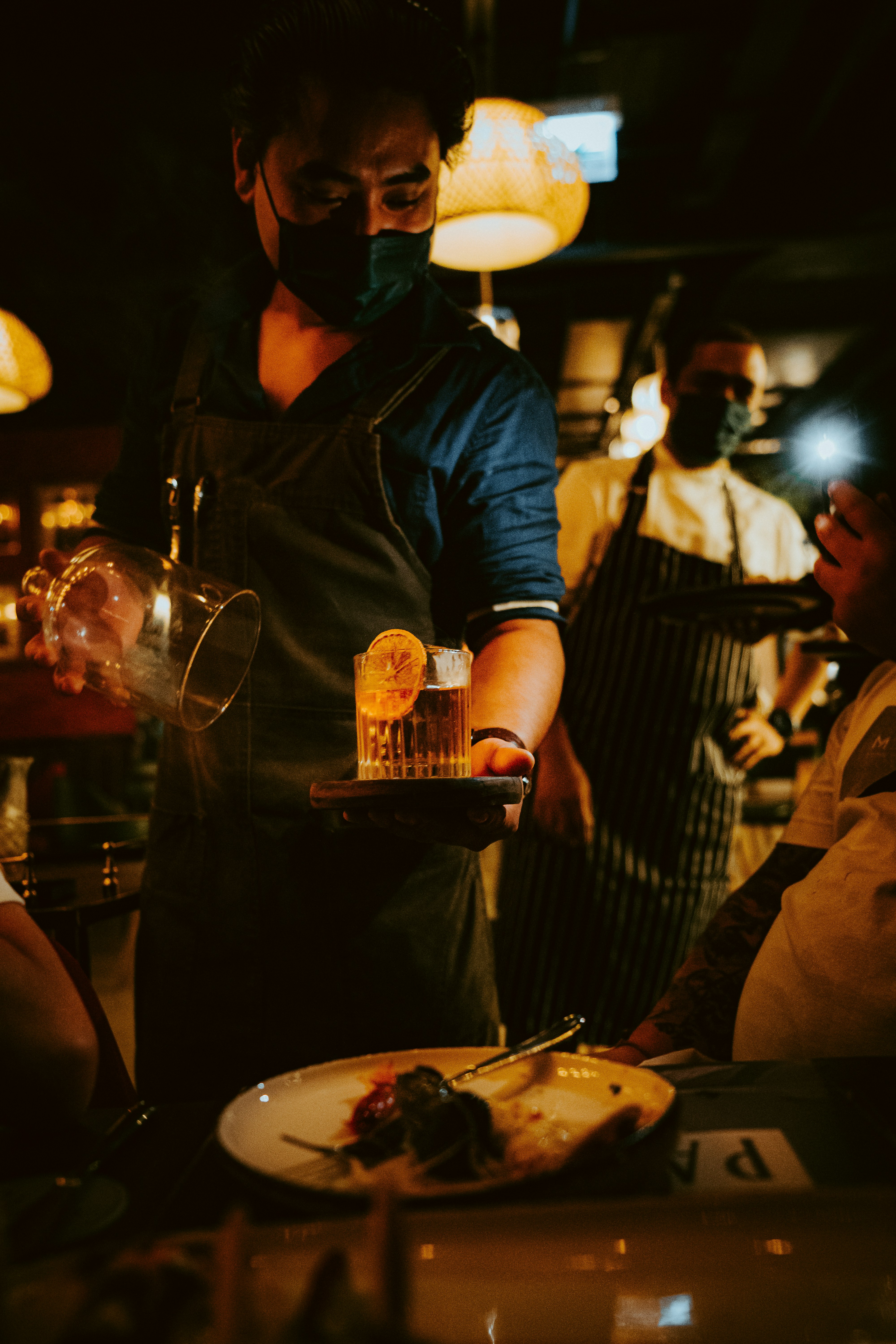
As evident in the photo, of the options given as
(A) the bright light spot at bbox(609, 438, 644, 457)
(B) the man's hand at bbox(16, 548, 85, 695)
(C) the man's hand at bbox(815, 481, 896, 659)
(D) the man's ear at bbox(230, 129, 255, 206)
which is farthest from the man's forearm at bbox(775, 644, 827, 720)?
(A) the bright light spot at bbox(609, 438, 644, 457)

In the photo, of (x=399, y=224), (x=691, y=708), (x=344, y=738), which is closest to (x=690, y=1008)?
(x=344, y=738)

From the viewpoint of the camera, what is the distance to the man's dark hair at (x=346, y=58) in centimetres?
135

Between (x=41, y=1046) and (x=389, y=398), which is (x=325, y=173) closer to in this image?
(x=389, y=398)

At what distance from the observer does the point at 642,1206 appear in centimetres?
57

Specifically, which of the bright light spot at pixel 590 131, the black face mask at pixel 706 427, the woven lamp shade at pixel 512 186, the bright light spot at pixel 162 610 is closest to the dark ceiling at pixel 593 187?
the bright light spot at pixel 590 131

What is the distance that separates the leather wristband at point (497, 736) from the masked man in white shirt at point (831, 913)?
38 centimetres

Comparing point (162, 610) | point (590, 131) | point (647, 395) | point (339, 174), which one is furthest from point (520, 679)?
point (647, 395)

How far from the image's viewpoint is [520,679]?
138 centimetres

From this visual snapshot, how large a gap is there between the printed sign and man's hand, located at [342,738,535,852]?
42 cm

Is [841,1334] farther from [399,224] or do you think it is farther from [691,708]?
[691,708]

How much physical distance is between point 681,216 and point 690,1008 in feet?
16.4

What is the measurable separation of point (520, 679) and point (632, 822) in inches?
50.8

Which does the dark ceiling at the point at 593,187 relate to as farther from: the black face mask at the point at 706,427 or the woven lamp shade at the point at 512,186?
the black face mask at the point at 706,427

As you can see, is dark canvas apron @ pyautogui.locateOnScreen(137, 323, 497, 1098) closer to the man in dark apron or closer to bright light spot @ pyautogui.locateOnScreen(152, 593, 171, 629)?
the man in dark apron
